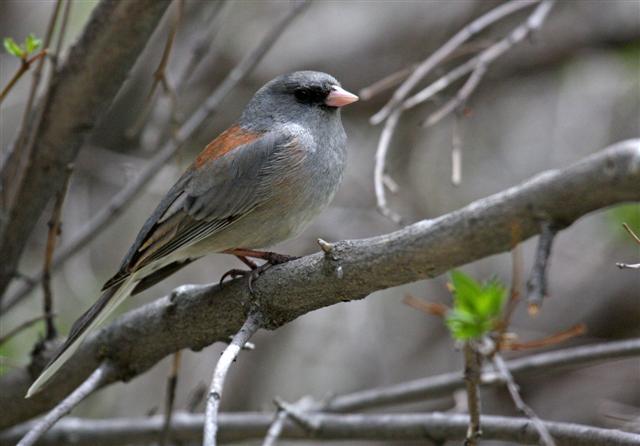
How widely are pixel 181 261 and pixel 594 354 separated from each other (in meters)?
1.56

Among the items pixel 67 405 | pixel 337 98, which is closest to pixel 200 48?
pixel 337 98

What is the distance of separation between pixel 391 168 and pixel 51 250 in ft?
8.99

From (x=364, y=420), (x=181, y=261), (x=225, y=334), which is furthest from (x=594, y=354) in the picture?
(x=181, y=261)

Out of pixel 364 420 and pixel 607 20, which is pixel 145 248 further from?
pixel 607 20

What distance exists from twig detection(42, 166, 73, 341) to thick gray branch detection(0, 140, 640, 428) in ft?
0.60

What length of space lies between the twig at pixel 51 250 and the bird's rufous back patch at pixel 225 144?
49 cm

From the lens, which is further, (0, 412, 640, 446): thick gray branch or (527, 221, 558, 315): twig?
(0, 412, 640, 446): thick gray branch

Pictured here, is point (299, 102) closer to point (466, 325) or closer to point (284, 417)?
point (284, 417)

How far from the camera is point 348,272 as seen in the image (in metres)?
1.82

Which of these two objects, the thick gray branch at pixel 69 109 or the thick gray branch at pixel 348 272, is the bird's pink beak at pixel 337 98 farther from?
the thick gray branch at pixel 348 272

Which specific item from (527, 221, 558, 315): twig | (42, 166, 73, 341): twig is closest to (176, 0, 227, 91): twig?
(42, 166, 73, 341): twig

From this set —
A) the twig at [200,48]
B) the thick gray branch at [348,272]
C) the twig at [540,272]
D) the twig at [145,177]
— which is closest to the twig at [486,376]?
the thick gray branch at [348,272]

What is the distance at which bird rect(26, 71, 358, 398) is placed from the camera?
111 inches

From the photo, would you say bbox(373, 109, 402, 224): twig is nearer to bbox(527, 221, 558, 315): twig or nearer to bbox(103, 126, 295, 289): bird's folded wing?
bbox(103, 126, 295, 289): bird's folded wing
